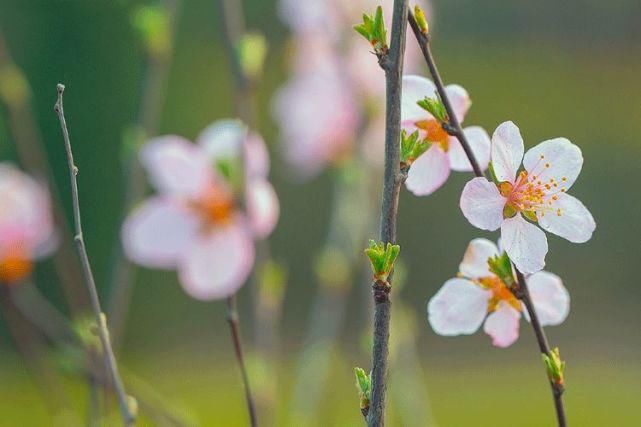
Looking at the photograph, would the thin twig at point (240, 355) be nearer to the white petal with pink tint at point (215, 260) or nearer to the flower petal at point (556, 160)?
the flower petal at point (556, 160)

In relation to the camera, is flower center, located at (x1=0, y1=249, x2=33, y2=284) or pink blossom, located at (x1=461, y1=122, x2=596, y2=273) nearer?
pink blossom, located at (x1=461, y1=122, x2=596, y2=273)

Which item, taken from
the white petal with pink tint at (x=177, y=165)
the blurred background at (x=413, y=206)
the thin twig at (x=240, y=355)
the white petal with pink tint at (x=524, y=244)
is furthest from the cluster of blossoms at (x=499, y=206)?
the blurred background at (x=413, y=206)

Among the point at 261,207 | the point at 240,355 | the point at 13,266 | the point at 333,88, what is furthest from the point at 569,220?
the point at 333,88

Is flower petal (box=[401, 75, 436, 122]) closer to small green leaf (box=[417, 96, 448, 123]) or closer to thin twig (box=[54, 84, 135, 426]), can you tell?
small green leaf (box=[417, 96, 448, 123])

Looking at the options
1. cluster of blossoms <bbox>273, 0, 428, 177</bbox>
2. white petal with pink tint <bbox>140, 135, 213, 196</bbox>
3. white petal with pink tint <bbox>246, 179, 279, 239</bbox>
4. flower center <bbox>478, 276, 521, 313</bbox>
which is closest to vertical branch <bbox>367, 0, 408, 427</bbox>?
flower center <bbox>478, 276, 521, 313</bbox>

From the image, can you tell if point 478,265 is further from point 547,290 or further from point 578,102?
point 578,102

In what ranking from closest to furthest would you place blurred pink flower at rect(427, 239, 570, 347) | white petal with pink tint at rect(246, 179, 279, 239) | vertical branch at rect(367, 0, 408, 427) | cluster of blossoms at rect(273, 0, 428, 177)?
vertical branch at rect(367, 0, 408, 427), blurred pink flower at rect(427, 239, 570, 347), white petal with pink tint at rect(246, 179, 279, 239), cluster of blossoms at rect(273, 0, 428, 177)
